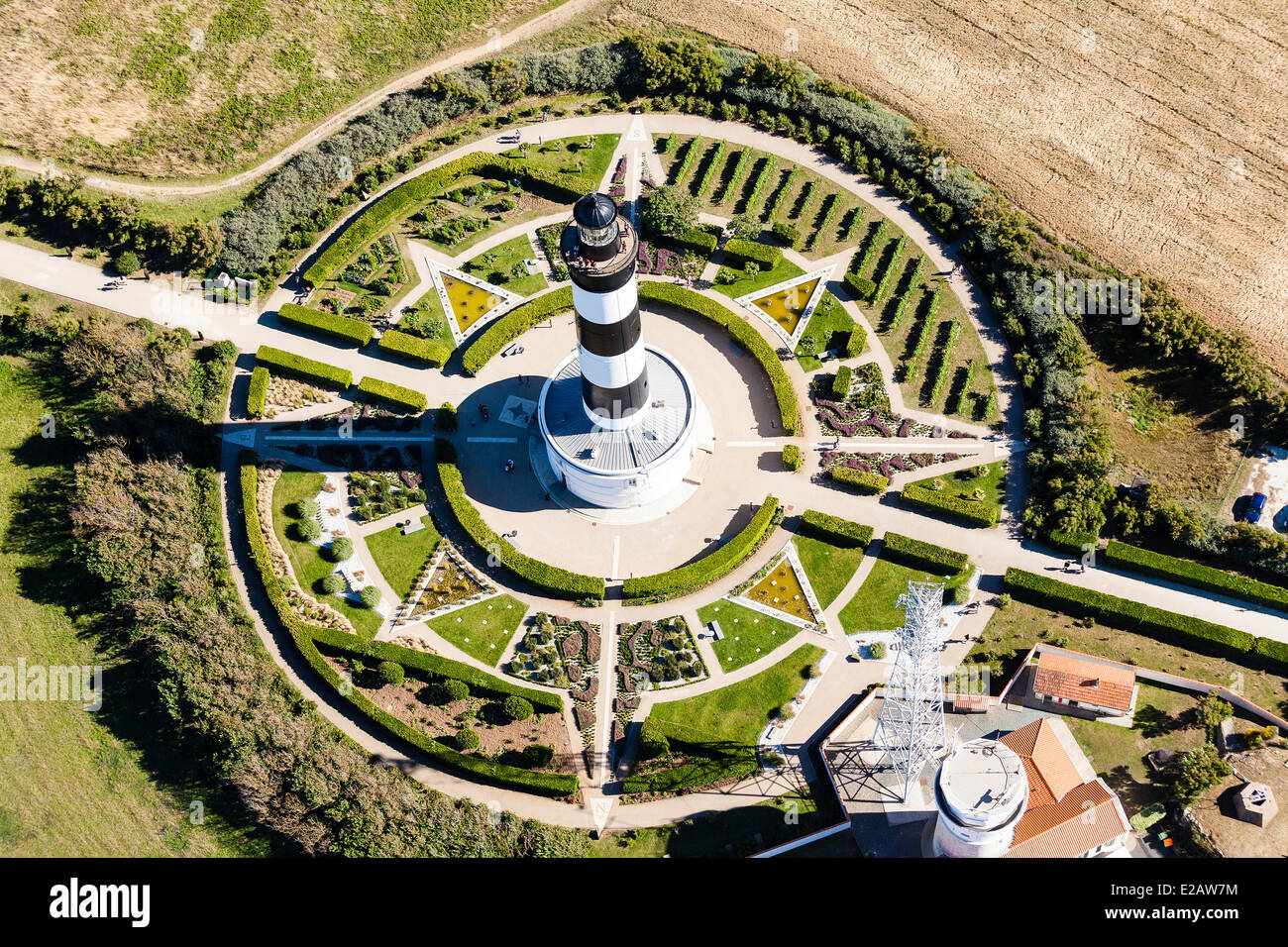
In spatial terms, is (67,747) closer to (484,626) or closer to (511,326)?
(484,626)

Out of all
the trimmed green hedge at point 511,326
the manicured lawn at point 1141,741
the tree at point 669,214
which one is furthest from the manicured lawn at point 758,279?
the manicured lawn at point 1141,741

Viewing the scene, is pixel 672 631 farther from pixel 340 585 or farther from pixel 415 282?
pixel 415 282

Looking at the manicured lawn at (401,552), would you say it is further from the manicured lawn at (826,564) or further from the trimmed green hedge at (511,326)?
the manicured lawn at (826,564)

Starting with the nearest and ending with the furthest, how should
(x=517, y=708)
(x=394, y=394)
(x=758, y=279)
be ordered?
1. (x=517, y=708)
2. (x=394, y=394)
3. (x=758, y=279)

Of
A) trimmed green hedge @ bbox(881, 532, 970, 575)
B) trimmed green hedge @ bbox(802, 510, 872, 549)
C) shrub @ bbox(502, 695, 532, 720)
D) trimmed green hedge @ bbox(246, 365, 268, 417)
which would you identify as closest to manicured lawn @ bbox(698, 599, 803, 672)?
trimmed green hedge @ bbox(802, 510, 872, 549)

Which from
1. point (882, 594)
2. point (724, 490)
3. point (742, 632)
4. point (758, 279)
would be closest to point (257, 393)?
point (724, 490)
